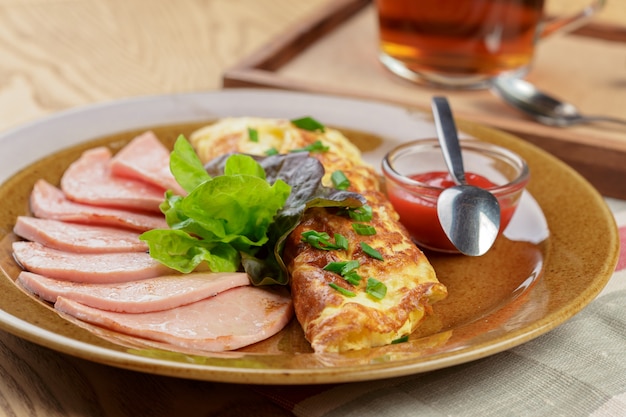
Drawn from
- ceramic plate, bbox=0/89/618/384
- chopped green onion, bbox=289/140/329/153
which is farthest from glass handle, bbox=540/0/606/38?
chopped green onion, bbox=289/140/329/153

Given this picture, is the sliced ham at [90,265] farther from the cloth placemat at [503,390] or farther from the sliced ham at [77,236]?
the cloth placemat at [503,390]

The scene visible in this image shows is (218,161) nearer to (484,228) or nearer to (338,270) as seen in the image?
(338,270)

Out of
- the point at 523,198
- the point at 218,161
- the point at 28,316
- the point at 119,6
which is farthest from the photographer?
the point at 119,6

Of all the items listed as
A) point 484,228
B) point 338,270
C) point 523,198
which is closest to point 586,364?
point 484,228

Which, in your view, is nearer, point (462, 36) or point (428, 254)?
point (428, 254)

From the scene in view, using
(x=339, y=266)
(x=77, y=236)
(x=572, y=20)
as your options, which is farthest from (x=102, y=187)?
(x=572, y=20)

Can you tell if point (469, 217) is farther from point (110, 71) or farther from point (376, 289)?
point (110, 71)
